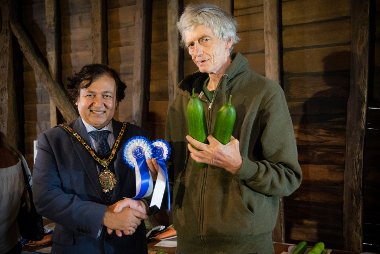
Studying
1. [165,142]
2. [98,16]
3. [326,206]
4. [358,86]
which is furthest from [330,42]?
[98,16]

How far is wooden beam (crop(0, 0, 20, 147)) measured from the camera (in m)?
4.89

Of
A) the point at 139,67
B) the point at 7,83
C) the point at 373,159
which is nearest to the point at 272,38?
the point at 373,159

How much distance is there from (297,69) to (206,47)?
168cm

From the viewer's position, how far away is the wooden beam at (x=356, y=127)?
2.97 m

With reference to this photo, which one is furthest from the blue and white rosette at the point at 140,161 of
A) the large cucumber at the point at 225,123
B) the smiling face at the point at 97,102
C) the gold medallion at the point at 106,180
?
the large cucumber at the point at 225,123

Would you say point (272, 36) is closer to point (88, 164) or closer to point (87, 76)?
point (87, 76)

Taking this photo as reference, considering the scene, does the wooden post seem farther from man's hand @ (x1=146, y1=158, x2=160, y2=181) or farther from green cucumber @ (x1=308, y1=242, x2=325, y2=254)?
man's hand @ (x1=146, y1=158, x2=160, y2=181)

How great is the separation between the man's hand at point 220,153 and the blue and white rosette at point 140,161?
20.4 inches

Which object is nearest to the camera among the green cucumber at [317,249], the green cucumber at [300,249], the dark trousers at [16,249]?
the dark trousers at [16,249]

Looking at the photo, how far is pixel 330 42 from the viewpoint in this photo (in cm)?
317

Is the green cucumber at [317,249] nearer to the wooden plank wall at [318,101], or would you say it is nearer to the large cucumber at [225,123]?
the wooden plank wall at [318,101]

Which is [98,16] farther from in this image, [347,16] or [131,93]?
[347,16]

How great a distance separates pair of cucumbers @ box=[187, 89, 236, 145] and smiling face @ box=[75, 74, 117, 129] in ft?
2.53

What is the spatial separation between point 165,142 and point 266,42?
1.73 metres
